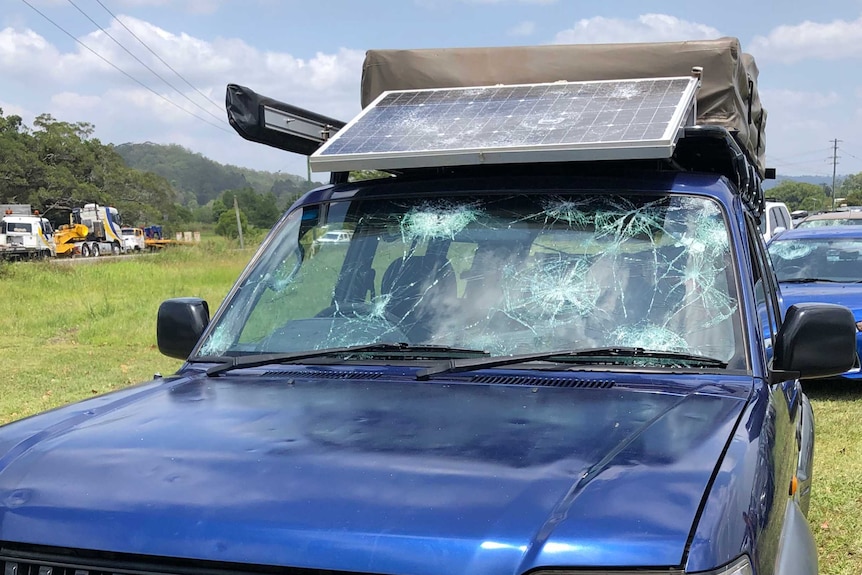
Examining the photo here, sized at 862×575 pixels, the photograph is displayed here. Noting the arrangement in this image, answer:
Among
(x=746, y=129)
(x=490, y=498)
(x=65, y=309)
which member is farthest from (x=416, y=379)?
(x=65, y=309)

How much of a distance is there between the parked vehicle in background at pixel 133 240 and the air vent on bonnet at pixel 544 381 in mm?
61676

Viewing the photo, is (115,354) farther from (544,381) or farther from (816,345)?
(816,345)

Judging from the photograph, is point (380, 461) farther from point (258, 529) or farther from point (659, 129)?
point (659, 129)

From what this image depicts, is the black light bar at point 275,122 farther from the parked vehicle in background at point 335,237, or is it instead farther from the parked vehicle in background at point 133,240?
the parked vehicle in background at point 133,240

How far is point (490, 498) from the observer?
5.92 ft

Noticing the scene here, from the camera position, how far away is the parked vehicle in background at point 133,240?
202ft

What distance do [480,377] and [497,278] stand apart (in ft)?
1.67

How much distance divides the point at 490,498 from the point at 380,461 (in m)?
0.29

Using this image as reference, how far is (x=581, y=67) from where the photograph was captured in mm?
4750

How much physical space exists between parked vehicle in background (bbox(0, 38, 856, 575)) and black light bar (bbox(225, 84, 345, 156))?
17mm

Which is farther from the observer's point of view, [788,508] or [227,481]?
[788,508]

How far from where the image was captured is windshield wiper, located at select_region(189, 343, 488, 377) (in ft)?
9.61

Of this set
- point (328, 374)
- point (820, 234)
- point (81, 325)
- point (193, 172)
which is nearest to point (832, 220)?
point (820, 234)

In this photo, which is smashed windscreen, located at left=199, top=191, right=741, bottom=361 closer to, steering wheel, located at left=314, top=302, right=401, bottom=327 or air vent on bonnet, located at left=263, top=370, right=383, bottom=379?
steering wheel, located at left=314, top=302, right=401, bottom=327
